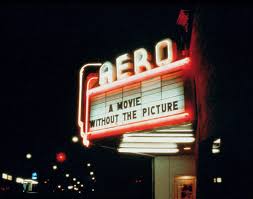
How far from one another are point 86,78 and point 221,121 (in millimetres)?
5552

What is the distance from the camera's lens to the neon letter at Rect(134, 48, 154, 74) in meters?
8.55

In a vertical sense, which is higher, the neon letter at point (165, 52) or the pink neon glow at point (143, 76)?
the neon letter at point (165, 52)

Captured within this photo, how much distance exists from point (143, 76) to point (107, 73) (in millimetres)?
1536

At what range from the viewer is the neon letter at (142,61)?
855cm

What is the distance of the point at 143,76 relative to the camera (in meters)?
8.52

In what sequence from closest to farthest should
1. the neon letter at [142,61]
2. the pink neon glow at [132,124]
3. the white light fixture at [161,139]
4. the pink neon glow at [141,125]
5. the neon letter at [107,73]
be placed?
the pink neon glow at [141,125]
the pink neon glow at [132,124]
the neon letter at [142,61]
the neon letter at [107,73]
the white light fixture at [161,139]

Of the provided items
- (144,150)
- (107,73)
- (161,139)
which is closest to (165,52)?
(107,73)

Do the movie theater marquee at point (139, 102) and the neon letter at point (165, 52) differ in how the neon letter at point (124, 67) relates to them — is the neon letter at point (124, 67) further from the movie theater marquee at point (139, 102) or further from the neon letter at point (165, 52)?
the neon letter at point (165, 52)

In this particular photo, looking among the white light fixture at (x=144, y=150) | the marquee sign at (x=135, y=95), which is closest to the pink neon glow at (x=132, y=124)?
the marquee sign at (x=135, y=95)

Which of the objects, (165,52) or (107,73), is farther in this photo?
(107,73)

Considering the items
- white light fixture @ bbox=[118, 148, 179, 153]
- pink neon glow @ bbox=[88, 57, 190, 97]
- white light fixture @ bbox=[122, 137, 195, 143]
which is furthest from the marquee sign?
white light fixture @ bbox=[118, 148, 179, 153]

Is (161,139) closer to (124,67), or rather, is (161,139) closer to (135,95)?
(135,95)

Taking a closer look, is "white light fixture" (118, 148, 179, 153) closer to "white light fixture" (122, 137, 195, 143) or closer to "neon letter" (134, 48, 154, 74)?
"white light fixture" (122, 137, 195, 143)

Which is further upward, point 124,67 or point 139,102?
point 124,67
